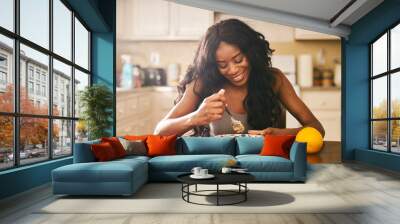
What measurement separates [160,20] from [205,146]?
11.4ft

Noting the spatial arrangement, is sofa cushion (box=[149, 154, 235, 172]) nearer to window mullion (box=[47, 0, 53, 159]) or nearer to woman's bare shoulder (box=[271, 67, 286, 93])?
window mullion (box=[47, 0, 53, 159])

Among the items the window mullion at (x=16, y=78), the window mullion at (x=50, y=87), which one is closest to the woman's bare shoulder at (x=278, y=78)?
the window mullion at (x=50, y=87)

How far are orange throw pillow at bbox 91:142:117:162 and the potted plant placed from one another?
2.08 m

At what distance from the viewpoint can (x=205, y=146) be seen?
22.9 feet

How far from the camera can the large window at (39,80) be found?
508cm

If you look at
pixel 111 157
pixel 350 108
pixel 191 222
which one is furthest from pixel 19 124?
pixel 350 108

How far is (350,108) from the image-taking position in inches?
370

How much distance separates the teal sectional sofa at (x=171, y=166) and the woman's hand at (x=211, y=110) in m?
1.58

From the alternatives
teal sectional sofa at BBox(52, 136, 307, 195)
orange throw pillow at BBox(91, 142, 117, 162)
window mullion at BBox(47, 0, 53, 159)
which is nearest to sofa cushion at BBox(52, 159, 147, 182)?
teal sectional sofa at BBox(52, 136, 307, 195)

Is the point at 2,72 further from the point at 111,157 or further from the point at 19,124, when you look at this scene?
the point at 111,157

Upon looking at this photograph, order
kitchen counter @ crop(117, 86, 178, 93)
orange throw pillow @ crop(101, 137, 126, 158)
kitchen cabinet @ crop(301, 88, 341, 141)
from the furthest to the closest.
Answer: kitchen cabinet @ crop(301, 88, 341, 141), kitchen counter @ crop(117, 86, 178, 93), orange throw pillow @ crop(101, 137, 126, 158)

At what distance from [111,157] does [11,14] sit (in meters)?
2.37

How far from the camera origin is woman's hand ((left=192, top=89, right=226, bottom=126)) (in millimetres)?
8711

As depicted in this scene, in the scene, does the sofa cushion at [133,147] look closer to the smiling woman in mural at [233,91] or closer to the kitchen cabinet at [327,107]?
the smiling woman in mural at [233,91]
